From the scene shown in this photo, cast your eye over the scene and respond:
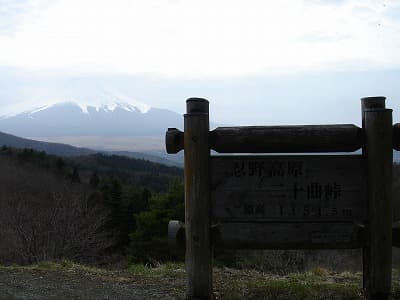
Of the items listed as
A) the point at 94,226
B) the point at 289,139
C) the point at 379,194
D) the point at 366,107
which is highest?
the point at 366,107

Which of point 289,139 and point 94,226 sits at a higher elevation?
point 289,139

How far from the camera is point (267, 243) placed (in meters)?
4.97

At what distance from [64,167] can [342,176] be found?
2187 inches

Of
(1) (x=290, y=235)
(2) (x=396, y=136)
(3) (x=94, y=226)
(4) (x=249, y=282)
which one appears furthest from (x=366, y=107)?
(3) (x=94, y=226)

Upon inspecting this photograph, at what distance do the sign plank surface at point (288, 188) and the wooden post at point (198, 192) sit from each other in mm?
126

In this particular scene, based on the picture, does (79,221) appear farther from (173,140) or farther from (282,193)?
(282,193)

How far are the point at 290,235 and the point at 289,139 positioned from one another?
99 cm

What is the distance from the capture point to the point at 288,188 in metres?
4.98

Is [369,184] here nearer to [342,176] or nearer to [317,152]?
[342,176]

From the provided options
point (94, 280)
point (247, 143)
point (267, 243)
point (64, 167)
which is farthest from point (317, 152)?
point (64, 167)

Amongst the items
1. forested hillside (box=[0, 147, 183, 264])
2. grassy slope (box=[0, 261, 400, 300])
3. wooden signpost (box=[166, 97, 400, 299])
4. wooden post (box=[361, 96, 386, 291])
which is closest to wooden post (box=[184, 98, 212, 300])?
wooden signpost (box=[166, 97, 400, 299])

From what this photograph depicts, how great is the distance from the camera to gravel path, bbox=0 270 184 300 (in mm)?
5340

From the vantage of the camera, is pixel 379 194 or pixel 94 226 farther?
pixel 94 226

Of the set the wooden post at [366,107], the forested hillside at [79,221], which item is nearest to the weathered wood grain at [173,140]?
the wooden post at [366,107]
